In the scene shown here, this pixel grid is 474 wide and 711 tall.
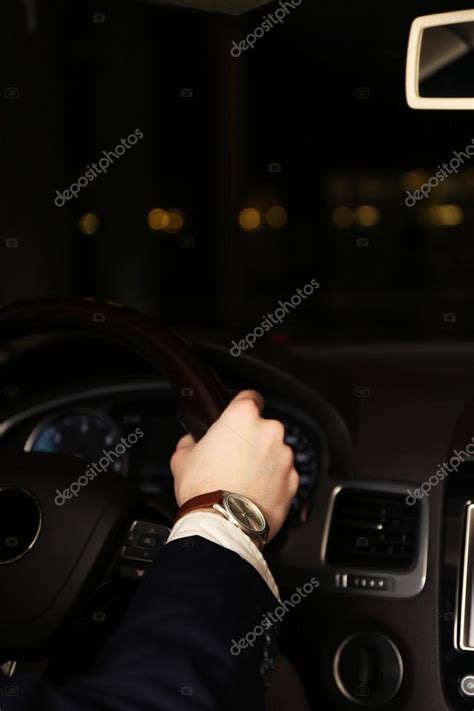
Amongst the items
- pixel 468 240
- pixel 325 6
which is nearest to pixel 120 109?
pixel 325 6

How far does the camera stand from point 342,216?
29422mm

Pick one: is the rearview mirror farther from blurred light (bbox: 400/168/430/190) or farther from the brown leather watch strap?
blurred light (bbox: 400/168/430/190)

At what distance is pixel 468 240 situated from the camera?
23.7 metres

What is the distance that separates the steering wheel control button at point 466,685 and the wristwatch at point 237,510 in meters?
0.53

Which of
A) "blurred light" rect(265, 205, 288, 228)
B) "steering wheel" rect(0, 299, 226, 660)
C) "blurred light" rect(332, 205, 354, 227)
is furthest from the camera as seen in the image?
"blurred light" rect(332, 205, 354, 227)

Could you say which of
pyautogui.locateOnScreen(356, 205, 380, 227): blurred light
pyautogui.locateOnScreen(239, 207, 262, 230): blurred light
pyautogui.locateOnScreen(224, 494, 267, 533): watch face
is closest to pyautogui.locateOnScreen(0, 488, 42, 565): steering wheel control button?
pyautogui.locateOnScreen(224, 494, 267, 533): watch face

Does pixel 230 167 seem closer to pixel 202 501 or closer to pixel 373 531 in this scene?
pixel 373 531

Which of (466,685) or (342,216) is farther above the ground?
(342,216)

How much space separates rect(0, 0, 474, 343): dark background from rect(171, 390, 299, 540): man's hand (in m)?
0.53

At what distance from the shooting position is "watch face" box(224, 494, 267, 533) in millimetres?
1174

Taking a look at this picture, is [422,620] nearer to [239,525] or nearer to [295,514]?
[295,514]

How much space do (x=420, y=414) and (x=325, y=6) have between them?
328cm

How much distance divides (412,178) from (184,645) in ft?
102

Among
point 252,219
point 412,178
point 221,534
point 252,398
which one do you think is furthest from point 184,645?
point 412,178
